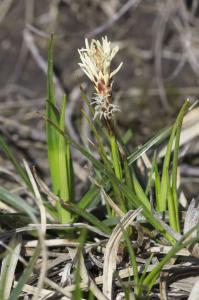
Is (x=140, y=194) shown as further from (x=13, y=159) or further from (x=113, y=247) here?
(x=13, y=159)

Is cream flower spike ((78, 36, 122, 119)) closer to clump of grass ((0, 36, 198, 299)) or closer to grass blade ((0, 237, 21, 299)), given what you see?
clump of grass ((0, 36, 198, 299))

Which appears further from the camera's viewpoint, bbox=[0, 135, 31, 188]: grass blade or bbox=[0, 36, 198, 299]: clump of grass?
bbox=[0, 135, 31, 188]: grass blade

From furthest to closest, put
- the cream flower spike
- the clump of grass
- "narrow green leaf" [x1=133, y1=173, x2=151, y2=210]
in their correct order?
"narrow green leaf" [x1=133, y1=173, x2=151, y2=210] → the clump of grass → the cream flower spike

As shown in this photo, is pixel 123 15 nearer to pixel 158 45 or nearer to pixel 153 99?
pixel 158 45

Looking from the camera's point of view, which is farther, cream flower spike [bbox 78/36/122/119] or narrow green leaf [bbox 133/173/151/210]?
narrow green leaf [bbox 133/173/151/210]

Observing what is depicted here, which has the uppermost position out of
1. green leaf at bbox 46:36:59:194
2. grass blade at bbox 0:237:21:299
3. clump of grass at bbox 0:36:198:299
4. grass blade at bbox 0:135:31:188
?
green leaf at bbox 46:36:59:194

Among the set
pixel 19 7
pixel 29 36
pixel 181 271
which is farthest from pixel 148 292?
pixel 19 7

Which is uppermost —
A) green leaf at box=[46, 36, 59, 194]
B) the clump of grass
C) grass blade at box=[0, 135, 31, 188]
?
green leaf at box=[46, 36, 59, 194]

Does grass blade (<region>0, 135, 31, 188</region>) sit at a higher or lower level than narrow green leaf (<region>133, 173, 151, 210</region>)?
higher

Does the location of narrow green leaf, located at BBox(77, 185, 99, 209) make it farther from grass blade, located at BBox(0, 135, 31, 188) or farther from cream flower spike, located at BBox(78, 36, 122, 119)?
cream flower spike, located at BBox(78, 36, 122, 119)

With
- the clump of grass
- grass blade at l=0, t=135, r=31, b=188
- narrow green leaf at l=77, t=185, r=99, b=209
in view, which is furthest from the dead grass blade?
grass blade at l=0, t=135, r=31, b=188

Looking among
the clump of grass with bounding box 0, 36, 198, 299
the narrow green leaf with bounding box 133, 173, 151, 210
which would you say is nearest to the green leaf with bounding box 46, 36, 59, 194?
the clump of grass with bounding box 0, 36, 198, 299

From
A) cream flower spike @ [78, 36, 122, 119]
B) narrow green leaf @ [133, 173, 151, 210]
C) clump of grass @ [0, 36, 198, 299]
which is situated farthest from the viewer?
narrow green leaf @ [133, 173, 151, 210]
